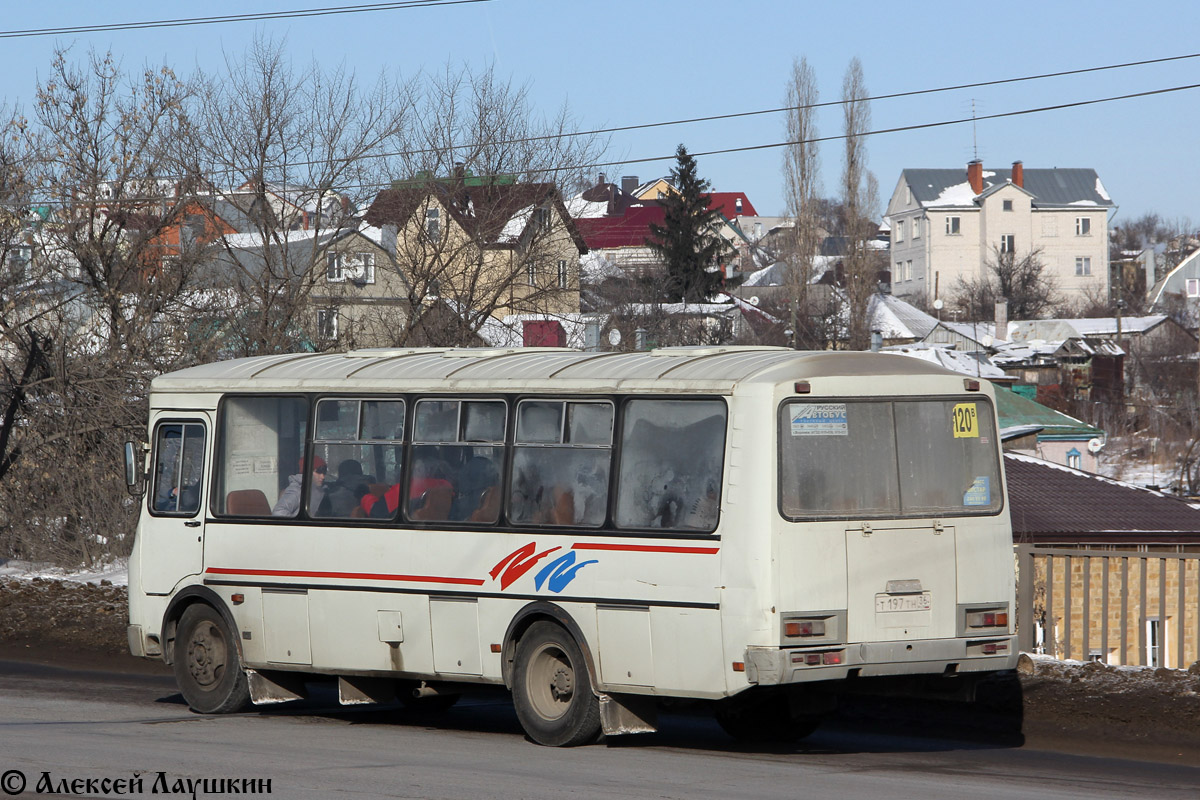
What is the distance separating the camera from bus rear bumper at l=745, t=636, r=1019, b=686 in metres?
8.77

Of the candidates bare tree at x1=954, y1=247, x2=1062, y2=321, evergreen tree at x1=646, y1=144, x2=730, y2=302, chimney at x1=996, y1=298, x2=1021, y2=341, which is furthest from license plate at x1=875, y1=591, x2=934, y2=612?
bare tree at x1=954, y1=247, x2=1062, y2=321

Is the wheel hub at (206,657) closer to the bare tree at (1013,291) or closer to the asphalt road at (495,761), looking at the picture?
the asphalt road at (495,761)

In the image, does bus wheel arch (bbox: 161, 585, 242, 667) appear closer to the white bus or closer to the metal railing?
the white bus

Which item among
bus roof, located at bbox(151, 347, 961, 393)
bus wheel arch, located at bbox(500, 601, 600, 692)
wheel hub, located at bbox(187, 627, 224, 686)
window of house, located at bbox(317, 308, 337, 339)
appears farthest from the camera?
window of house, located at bbox(317, 308, 337, 339)

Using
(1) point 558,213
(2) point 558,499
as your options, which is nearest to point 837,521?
(2) point 558,499

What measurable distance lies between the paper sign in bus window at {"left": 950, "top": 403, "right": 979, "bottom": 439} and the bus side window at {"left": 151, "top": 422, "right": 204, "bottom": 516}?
19.2 ft

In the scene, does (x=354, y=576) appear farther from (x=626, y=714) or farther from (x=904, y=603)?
(x=904, y=603)

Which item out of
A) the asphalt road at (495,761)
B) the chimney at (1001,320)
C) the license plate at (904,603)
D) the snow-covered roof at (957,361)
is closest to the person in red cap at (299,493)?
the asphalt road at (495,761)

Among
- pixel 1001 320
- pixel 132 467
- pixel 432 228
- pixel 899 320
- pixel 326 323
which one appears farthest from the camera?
pixel 899 320

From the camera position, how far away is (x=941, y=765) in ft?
30.6

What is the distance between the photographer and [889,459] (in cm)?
945

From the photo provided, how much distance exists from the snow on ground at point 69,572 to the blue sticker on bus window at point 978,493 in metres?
14.2

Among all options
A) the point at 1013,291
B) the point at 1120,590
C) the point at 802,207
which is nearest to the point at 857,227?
the point at 802,207

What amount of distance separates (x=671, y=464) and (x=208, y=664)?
4521 mm
